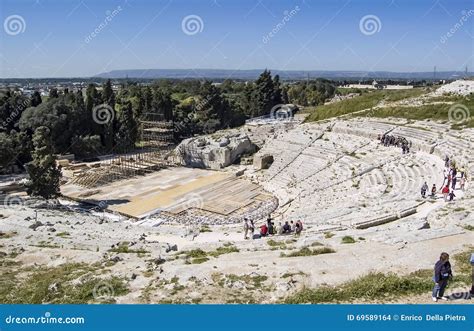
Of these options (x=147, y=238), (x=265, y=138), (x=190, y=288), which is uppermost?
(x=265, y=138)

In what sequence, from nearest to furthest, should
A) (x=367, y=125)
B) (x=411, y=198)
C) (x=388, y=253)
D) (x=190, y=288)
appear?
(x=190, y=288)
(x=388, y=253)
(x=411, y=198)
(x=367, y=125)

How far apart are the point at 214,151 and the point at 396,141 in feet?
54.0

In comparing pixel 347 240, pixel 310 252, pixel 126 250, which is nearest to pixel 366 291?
pixel 310 252

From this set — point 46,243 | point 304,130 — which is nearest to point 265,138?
point 304,130

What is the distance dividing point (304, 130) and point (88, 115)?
2502 centimetres

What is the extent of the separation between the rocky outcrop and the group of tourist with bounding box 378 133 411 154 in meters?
13.3

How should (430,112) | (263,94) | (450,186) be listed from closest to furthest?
(450,186), (430,112), (263,94)

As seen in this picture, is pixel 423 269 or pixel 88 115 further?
pixel 88 115

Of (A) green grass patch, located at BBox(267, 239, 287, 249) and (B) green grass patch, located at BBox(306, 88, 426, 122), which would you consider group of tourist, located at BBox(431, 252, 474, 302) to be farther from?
(B) green grass patch, located at BBox(306, 88, 426, 122)

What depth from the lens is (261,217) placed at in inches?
985

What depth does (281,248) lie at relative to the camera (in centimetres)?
1380

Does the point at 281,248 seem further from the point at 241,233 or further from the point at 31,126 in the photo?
the point at 31,126

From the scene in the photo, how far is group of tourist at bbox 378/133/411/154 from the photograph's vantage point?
2970 centimetres

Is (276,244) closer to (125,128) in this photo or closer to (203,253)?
(203,253)
